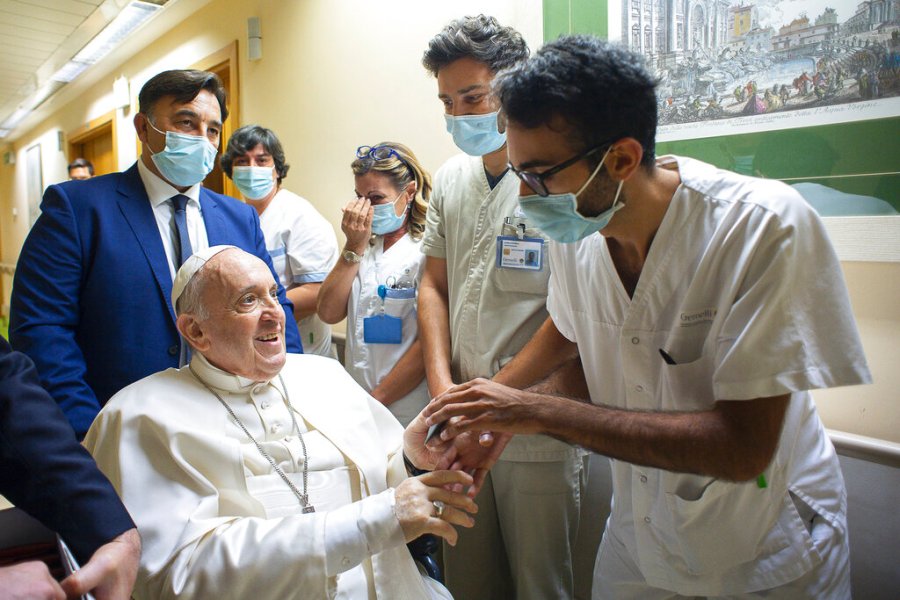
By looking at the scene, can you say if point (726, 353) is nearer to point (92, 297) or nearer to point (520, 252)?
point (520, 252)

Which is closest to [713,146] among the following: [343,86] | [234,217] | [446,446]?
[446,446]

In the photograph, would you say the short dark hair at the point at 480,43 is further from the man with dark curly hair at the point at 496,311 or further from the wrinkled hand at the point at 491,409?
the wrinkled hand at the point at 491,409

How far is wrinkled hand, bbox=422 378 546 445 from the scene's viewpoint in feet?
4.11

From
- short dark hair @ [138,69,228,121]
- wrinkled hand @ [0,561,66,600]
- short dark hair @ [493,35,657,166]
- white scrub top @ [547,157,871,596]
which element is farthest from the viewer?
short dark hair @ [138,69,228,121]

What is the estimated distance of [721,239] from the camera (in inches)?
45.8

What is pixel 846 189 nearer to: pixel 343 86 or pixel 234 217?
pixel 234 217

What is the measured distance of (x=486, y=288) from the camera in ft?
6.13

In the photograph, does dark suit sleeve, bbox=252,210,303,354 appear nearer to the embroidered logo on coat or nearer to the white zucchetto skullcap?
the white zucchetto skullcap

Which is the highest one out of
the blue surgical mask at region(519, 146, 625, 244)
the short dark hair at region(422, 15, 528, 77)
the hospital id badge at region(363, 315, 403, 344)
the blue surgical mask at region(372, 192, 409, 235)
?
the short dark hair at region(422, 15, 528, 77)

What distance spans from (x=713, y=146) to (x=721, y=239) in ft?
2.75

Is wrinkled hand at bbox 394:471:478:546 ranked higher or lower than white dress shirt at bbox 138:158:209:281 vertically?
lower

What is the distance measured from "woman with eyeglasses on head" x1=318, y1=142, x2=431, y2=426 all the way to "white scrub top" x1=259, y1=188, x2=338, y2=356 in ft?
1.39

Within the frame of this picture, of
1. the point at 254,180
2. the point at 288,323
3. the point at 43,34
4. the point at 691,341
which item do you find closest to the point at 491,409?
the point at 691,341

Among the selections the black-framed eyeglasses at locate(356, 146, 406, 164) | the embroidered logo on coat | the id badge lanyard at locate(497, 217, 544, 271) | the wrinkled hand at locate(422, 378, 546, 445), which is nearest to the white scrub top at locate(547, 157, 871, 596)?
the embroidered logo on coat
